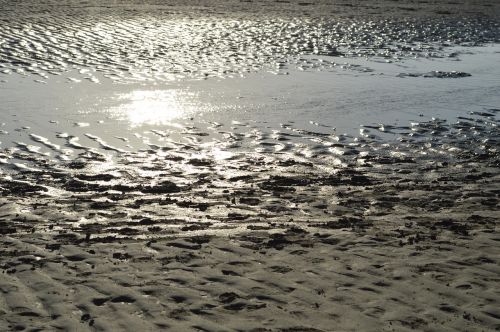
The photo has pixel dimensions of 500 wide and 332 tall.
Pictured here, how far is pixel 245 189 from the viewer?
30.3ft

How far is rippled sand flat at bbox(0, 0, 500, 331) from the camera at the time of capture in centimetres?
608

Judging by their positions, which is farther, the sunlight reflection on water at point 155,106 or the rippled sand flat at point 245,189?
the sunlight reflection on water at point 155,106

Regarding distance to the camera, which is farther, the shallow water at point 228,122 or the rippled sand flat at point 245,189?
the shallow water at point 228,122

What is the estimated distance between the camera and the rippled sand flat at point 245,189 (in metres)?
6.08

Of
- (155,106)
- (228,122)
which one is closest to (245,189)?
(228,122)

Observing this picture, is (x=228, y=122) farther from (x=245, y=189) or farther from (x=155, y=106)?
(x=245, y=189)

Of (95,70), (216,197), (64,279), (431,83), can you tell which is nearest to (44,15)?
(95,70)

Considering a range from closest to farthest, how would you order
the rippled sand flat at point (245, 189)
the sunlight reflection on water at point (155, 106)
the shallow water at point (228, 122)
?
the rippled sand flat at point (245, 189) < the shallow water at point (228, 122) < the sunlight reflection on water at point (155, 106)

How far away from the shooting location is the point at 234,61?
19.3 meters

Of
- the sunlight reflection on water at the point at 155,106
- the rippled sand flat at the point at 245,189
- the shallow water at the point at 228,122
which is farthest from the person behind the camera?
Answer: the sunlight reflection on water at the point at 155,106

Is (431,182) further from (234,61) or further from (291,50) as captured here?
(291,50)

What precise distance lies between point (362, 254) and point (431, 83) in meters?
10.8

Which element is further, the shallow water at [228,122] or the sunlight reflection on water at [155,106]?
the sunlight reflection on water at [155,106]

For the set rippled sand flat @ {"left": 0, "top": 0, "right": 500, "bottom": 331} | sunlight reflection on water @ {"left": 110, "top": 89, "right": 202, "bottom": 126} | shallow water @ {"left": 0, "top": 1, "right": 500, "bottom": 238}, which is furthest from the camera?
sunlight reflection on water @ {"left": 110, "top": 89, "right": 202, "bottom": 126}
